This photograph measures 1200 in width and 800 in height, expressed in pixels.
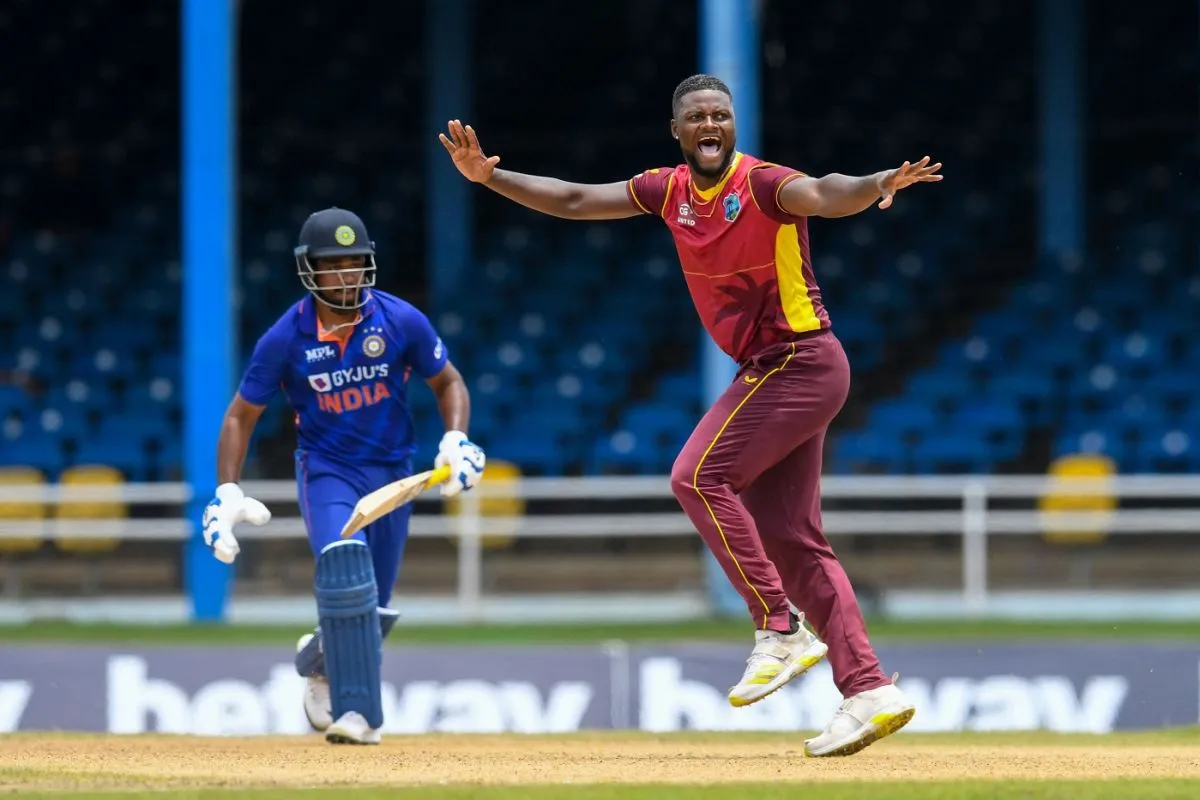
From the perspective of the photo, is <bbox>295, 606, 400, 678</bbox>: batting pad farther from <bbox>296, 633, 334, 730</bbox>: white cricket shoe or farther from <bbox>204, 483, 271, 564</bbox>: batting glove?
<bbox>204, 483, 271, 564</bbox>: batting glove

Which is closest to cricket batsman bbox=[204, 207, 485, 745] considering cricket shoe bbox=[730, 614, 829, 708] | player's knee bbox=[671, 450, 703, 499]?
player's knee bbox=[671, 450, 703, 499]

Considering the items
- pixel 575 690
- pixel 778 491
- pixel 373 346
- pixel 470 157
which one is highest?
pixel 470 157

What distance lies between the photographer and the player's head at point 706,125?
270 inches

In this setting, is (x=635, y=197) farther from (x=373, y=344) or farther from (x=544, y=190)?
(x=373, y=344)

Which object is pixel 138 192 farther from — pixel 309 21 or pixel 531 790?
pixel 531 790

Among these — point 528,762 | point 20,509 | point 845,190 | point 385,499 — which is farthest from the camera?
point 20,509

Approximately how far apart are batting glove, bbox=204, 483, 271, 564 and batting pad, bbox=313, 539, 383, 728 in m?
0.33

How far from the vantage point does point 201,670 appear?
434 inches

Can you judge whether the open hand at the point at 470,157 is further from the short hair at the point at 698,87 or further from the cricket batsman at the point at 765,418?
the short hair at the point at 698,87

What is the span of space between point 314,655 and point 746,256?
9.32ft

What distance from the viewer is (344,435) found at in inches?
327

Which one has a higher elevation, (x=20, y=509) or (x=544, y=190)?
(x=544, y=190)

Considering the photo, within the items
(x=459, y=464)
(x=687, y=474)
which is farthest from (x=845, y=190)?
(x=459, y=464)

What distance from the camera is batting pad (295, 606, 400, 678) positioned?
8438 millimetres
